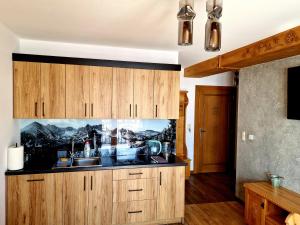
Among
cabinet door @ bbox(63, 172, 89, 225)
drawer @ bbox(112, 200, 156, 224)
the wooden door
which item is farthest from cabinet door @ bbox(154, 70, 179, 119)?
the wooden door

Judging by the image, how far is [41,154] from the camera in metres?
3.21

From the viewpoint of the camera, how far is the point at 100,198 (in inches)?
113

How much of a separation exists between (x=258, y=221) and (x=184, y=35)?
267 cm

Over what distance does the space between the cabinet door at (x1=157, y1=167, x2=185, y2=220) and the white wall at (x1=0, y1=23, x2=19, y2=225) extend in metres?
1.87

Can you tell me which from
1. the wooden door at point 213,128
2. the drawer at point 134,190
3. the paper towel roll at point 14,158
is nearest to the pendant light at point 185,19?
the drawer at point 134,190

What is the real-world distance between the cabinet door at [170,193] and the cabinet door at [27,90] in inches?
72.7

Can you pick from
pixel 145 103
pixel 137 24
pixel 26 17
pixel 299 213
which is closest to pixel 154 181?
pixel 145 103

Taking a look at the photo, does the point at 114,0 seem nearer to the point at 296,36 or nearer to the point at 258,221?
the point at 296,36

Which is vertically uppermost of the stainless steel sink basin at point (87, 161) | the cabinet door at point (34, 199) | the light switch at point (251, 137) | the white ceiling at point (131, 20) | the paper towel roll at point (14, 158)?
the white ceiling at point (131, 20)

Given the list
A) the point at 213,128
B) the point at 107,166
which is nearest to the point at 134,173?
the point at 107,166

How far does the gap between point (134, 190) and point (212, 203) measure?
1670 millimetres

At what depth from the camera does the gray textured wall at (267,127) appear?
2.92 meters

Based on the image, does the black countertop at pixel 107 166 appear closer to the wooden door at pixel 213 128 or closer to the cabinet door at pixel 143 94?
the cabinet door at pixel 143 94

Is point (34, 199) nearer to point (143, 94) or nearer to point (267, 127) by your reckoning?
point (143, 94)
